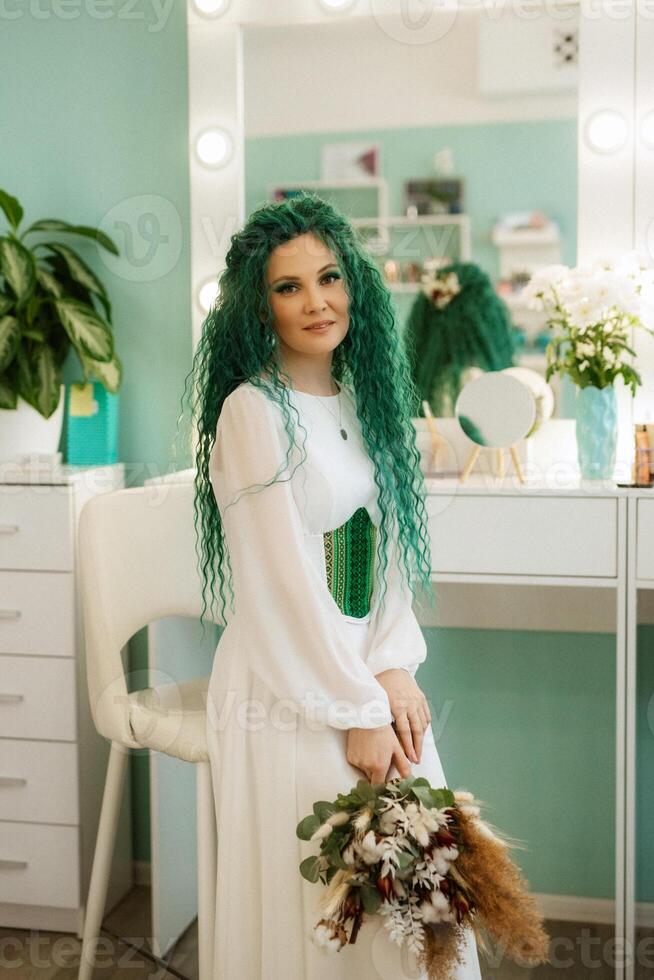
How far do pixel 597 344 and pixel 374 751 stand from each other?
3.53 ft

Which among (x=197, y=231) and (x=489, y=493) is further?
(x=197, y=231)

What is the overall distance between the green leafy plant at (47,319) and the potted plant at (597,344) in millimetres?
996

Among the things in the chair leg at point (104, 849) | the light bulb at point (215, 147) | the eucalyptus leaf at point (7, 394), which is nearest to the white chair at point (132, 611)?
the chair leg at point (104, 849)

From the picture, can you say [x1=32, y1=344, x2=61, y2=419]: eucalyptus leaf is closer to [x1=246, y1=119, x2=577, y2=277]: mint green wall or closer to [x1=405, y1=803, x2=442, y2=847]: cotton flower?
[x1=246, y1=119, x2=577, y2=277]: mint green wall

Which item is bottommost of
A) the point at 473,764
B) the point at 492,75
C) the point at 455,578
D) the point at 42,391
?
the point at 473,764

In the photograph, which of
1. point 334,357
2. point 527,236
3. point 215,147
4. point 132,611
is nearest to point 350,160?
point 215,147

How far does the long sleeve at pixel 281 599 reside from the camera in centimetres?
130

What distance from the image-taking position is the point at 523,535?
6.17 feet

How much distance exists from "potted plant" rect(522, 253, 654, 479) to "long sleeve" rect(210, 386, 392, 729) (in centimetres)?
90

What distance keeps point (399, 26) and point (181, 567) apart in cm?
128

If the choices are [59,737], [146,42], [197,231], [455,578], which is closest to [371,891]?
[455,578]

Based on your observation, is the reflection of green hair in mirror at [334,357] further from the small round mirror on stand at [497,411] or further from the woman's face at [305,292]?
the small round mirror on stand at [497,411]

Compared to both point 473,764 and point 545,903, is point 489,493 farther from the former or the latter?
point 545,903

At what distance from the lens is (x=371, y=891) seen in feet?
3.94
